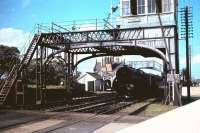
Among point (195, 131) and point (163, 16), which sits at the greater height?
point (163, 16)

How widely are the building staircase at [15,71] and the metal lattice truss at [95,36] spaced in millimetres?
1041

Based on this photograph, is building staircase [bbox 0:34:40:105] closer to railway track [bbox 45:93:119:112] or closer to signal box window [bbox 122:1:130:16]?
railway track [bbox 45:93:119:112]

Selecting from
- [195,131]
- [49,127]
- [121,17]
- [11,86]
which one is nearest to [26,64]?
[11,86]

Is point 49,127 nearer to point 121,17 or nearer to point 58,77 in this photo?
point 121,17

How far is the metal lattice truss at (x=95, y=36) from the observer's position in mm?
29469

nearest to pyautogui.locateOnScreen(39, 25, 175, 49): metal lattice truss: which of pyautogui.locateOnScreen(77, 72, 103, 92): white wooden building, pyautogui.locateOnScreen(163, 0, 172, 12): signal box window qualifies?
pyautogui.locateOnScreen(163, 0, 172, 12): signal box window

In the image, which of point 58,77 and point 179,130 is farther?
point 58,77

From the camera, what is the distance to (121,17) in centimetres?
3325

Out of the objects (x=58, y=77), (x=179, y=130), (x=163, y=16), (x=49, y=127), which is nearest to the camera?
(x=179, y=130)

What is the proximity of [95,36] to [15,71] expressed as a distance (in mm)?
7295

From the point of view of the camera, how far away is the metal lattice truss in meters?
29.5

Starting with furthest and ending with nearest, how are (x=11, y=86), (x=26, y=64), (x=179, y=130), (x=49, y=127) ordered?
1. (x=26, y=64)
2. (x=11, y=86)
3. (x=49, y=127)
4. (x=179, y=130)

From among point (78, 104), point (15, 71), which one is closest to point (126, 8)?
point (78, 104)

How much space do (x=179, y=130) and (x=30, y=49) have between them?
21.3m
